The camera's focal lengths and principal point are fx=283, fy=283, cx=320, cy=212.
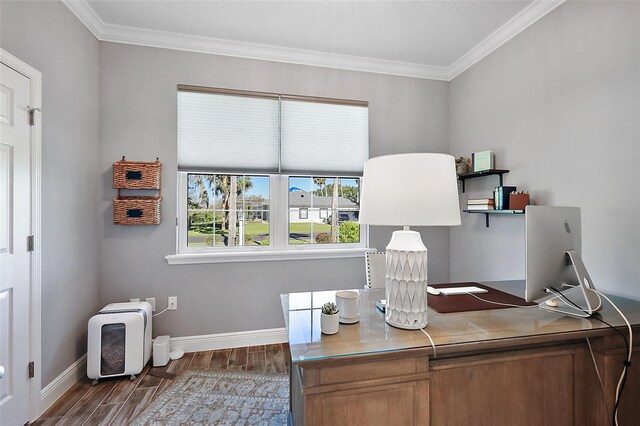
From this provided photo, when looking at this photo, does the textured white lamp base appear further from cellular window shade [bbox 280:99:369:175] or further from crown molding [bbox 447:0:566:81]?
crown molding [bbox 447:0:566:81]

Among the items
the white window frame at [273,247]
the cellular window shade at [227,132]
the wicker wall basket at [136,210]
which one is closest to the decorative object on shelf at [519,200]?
the white window frame at [273,247]

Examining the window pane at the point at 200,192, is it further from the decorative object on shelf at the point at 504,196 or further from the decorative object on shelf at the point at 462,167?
the decorative object on shelf at the point at 504,196

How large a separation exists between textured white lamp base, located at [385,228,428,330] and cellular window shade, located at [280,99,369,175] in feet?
5.91

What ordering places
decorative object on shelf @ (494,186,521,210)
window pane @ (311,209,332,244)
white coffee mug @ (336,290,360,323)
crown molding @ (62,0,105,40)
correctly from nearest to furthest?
white coffee mug @ (336,290,360,323) → crown molding @ (62,0,105,40) → decorative object on shelf @ (494,186,521,210) → window pane @ (311,209,332,244)

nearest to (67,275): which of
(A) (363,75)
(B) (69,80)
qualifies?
(B) (69,80)

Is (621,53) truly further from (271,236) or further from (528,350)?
(271,236)

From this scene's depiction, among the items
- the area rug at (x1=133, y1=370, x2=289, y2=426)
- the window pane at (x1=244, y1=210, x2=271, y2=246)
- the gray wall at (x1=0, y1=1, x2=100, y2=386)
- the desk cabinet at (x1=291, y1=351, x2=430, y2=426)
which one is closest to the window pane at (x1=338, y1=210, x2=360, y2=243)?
the window pane at (x1=244, y1=210, x2=271, y2=246)

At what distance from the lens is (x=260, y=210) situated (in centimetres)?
279

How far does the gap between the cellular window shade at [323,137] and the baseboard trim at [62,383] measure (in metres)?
2.22

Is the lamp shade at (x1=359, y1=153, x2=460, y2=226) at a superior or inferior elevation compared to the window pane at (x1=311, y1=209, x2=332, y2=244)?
superior

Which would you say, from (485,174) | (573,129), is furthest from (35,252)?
(573,129)

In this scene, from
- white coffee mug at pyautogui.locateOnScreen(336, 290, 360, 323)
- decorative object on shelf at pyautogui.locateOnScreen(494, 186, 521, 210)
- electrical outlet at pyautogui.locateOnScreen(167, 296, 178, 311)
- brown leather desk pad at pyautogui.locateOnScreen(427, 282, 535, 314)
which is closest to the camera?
white coffee mug at pyautogui.locateOnScreen(336, 290, 360, 323)

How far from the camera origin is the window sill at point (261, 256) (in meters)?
2.50

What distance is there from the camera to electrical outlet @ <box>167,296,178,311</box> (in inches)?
98.0
